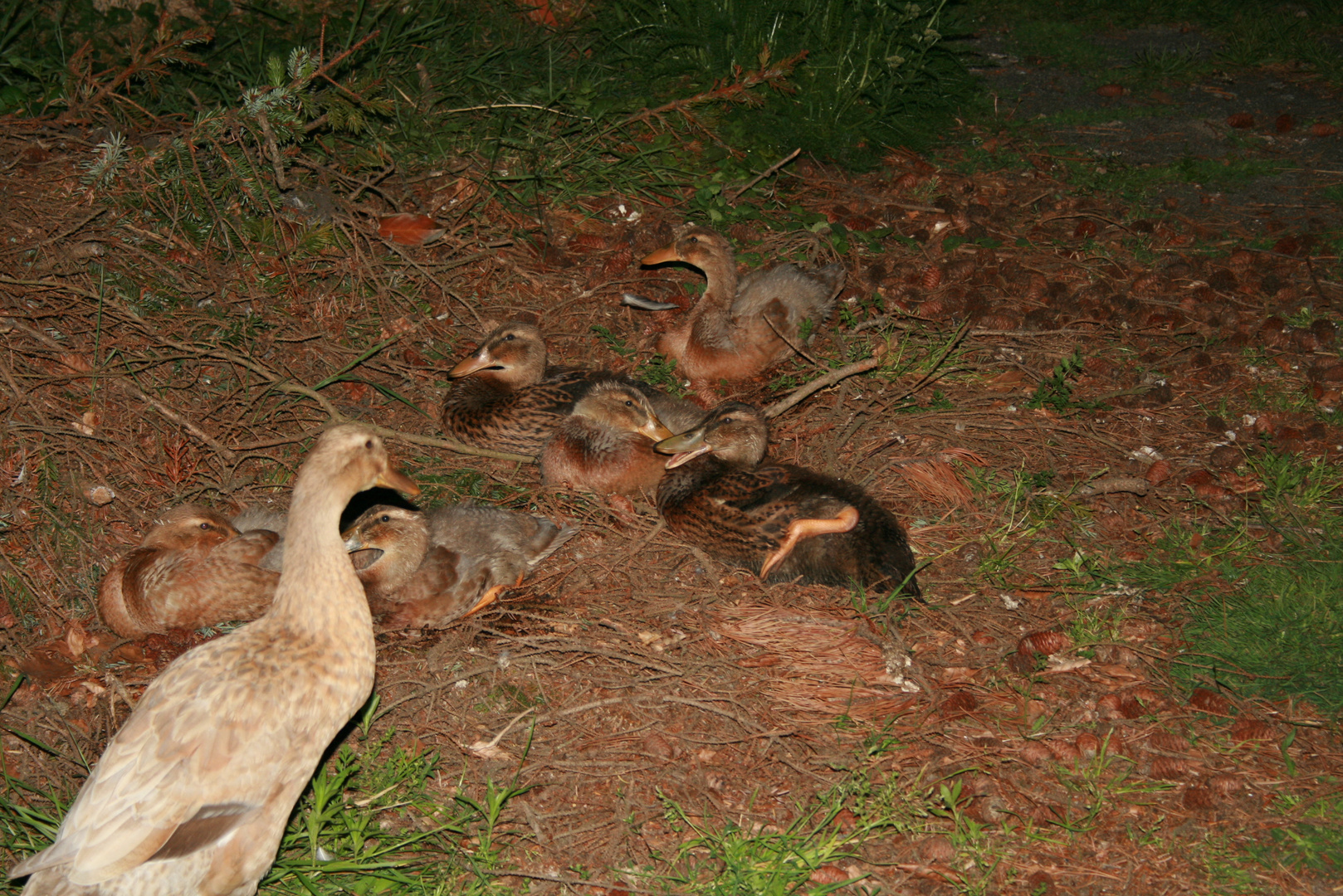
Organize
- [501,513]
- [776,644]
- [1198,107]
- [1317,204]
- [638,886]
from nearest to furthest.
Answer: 1. [638,886]
2. [776,644]
3. [501,513]
4. [1317,204]
5. [1198,107]

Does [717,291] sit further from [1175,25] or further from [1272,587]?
[1175,25]

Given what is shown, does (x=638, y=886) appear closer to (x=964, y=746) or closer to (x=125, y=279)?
(x=964, y=746)

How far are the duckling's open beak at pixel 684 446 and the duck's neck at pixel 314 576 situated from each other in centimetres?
194

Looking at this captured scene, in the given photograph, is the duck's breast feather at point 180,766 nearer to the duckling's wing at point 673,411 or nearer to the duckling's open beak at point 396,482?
the duckling's open beak at point 396,482

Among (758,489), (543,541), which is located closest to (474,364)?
(543,541)

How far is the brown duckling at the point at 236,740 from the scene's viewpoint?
Answer: 8.29ft

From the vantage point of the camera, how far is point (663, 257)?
559cm

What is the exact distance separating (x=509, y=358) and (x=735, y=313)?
1326 mm

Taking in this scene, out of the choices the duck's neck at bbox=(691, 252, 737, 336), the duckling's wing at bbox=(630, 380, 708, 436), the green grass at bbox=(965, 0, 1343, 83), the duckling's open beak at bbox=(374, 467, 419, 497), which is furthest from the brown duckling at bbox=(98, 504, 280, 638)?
the green grass at bbox=(965, 0, 1343, 83)

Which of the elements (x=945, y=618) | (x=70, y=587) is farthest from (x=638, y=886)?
(x=70, y=587)

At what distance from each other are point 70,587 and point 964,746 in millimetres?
3548

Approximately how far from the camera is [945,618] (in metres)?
3.85

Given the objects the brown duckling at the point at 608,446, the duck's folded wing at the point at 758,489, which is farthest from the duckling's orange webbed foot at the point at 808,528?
the brown duckling at the point at 608,446

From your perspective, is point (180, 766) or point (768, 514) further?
point (768, 514)
